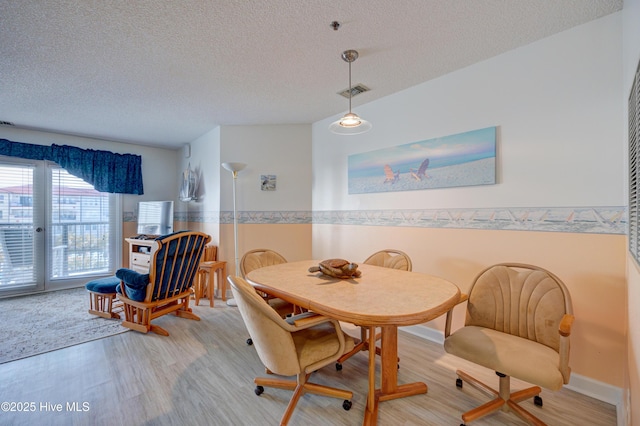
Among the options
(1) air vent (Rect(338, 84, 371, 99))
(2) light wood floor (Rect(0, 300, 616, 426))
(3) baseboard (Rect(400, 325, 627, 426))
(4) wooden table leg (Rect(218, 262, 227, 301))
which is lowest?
(2) light wood floor (Rect(0, 300, 616, 426))

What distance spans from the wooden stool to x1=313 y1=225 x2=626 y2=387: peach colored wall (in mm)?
2704

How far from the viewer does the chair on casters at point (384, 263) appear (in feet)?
7.24

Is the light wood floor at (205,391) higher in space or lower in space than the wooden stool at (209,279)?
lower

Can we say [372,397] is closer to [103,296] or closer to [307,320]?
[307,320]

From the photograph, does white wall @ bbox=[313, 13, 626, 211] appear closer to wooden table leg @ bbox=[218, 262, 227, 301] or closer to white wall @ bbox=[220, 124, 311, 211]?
white wall @ bbox=[220, 124, 311, 211]

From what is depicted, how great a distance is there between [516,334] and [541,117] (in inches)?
63.0

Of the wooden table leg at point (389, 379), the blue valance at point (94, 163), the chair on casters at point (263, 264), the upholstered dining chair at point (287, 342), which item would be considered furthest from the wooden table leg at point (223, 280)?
the wooden table leg at point (389, 379)

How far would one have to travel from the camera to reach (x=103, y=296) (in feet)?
10.2

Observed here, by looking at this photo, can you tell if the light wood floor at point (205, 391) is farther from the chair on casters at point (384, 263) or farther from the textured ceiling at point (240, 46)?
the textured ceiling at point (240, 46)

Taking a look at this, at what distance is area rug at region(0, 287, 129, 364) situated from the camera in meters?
2.44

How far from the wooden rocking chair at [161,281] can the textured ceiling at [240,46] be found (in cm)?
162

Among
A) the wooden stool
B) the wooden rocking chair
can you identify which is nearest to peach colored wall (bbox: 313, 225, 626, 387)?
the wooden rocking chair

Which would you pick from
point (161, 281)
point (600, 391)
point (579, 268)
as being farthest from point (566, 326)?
point (161, 281)

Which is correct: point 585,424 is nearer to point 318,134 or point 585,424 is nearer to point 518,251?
point 518,251
